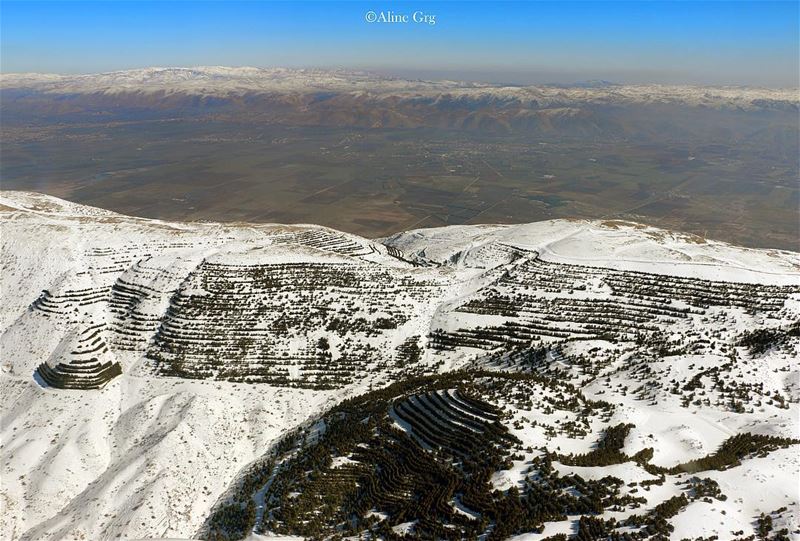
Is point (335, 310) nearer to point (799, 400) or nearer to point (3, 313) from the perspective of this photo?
point (3, 313)

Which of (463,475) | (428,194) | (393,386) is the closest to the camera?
(463,475)

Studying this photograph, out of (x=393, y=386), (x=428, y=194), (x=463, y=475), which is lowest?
(x=393, y=386)

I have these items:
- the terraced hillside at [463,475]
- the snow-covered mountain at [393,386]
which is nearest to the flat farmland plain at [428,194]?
the snow-covered mountain at [393,386]

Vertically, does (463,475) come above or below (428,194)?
below

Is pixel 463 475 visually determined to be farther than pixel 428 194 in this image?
No

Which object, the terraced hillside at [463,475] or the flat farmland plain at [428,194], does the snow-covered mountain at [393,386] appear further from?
the flat farmland plain at [428,194]

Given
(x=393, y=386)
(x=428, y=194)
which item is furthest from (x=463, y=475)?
(x=428, y=194)

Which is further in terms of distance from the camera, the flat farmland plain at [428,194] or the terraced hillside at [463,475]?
the flat farmland plain at [428,194]

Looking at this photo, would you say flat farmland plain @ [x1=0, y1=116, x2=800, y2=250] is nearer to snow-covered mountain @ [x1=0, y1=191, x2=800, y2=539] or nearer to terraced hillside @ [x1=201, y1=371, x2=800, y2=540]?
snow-covered mountain @ [x1=0, y1=191, x2=800, y2=539]

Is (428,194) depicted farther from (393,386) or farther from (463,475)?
(463,475)
